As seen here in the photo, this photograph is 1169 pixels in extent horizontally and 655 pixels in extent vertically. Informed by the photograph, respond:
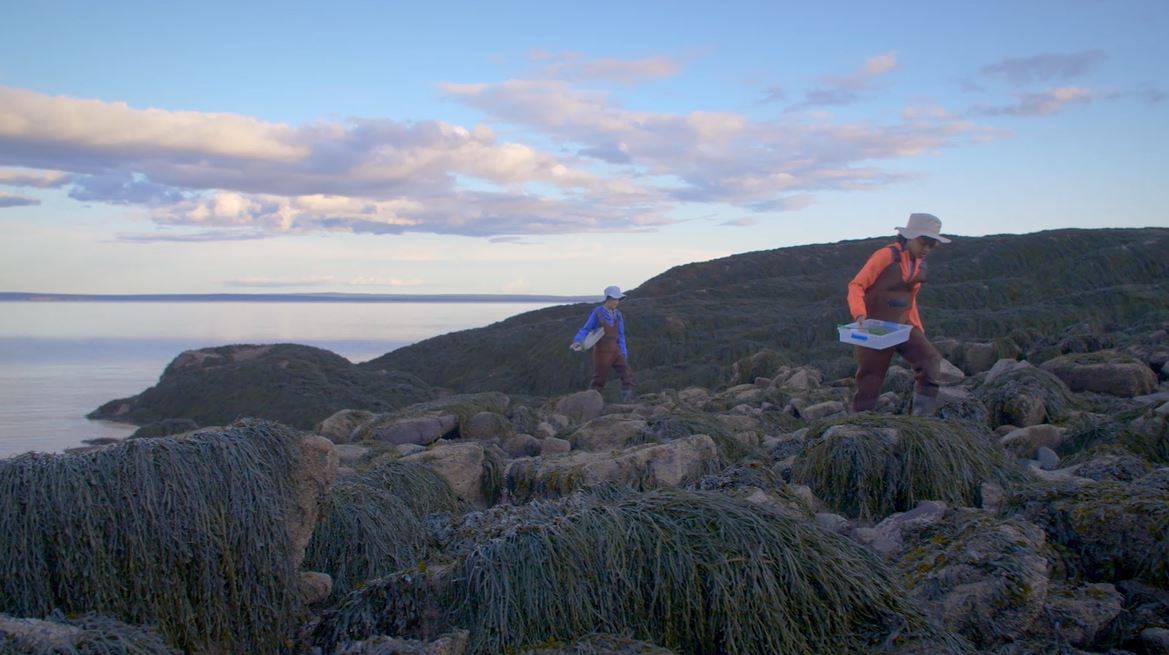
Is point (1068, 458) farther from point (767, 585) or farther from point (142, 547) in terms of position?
point (142, 547)

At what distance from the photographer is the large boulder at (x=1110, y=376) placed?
11.7 meters

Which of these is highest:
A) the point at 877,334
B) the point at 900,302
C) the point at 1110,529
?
the point at 900,302

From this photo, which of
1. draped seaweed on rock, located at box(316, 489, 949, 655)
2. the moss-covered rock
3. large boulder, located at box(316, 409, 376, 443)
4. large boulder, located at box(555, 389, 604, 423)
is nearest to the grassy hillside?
large boulder, located at box(555, 389, 604, 423)

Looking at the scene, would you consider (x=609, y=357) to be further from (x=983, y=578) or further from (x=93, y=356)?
(x=93, y=356)

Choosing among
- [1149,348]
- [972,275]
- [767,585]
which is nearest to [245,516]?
[767,585]

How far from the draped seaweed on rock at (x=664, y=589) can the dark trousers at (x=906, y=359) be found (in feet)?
18.0

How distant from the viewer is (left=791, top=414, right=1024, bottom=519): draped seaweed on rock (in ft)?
21.9

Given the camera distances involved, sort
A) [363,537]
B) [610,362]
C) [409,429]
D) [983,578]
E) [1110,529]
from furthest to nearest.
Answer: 1. [610,362]
2. [409,429]
3. [363,537]
4. [1110,529]
5. [983,578]

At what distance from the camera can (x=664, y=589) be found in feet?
14.0

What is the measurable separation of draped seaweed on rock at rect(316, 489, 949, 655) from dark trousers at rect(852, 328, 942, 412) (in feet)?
18.0

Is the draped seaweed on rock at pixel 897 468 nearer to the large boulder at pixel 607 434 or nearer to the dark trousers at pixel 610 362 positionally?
the large boulder at pixel 607 434

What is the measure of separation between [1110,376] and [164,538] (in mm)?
11016

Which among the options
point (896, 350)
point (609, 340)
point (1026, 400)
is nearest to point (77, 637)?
point (896, 350)

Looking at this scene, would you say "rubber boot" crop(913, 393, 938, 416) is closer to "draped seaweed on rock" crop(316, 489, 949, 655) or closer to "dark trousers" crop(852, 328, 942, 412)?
"dark trousers" crop(852, 328, 942, 412)
